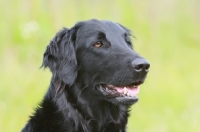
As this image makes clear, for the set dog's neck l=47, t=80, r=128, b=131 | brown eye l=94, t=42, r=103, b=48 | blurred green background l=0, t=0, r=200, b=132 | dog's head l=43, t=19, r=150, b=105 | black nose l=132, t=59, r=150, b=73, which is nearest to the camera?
black nose l=132, t=59, r=150, b=73

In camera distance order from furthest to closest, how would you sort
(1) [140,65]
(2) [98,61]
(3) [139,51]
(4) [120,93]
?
(3) [139,51], (2) [98,61], (4) [120,93], (1) [140,65]

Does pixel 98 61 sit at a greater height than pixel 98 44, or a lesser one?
lesser

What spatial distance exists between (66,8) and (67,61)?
211 inches

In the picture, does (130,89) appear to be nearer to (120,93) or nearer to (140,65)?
(120,93)

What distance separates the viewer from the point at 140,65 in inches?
151

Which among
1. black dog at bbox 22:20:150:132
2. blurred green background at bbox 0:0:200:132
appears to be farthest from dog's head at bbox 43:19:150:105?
blurred green background at bbox 0:0:200:132

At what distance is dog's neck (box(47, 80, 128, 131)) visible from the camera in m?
4.11

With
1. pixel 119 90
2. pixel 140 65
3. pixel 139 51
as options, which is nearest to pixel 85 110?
pixel 119 90

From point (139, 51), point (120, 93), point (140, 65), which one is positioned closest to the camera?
point (140, 65)

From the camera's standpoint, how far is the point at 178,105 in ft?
27.4

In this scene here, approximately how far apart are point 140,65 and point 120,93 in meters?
0.33

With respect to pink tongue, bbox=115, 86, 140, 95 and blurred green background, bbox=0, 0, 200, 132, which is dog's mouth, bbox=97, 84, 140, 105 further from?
blurred green background, bbox=0, 0, 200, 132

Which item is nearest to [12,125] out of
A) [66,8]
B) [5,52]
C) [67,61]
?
[5,52]

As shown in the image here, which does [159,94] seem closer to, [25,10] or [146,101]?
[146,101]
